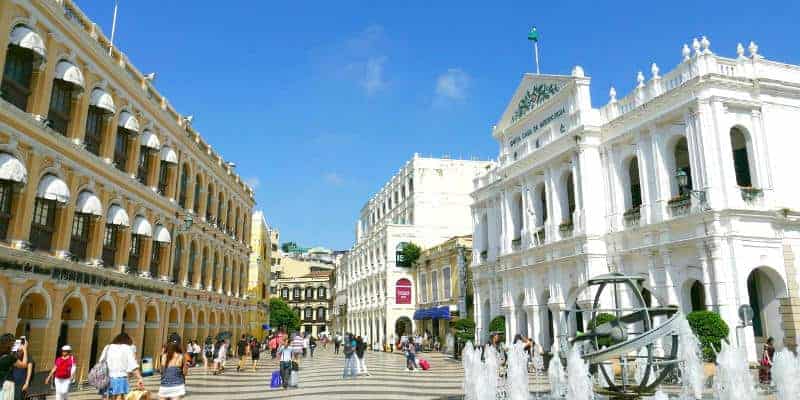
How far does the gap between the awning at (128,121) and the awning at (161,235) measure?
5.40m

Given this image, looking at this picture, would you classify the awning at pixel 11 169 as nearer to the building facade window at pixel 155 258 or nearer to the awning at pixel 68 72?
the awning at pixel 68 72

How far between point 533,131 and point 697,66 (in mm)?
11732

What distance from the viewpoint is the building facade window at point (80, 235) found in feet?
64.3

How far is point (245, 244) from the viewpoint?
149 feet

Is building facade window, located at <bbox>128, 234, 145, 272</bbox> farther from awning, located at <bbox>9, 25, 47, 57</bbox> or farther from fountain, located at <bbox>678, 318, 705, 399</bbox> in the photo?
fountain, located at <bbox>678, 318, 705, 399</bbox>

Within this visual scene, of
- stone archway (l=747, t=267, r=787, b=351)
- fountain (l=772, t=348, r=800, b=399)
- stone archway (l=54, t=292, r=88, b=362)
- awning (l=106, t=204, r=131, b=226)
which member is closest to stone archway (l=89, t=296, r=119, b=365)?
stone archway (l=54, t=292, r=88, b=362)

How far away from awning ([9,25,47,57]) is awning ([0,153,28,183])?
10.3 feet

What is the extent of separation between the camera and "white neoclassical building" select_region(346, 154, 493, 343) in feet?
178

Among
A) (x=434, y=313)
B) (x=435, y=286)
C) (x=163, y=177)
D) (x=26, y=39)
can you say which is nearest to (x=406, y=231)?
(x=435, y=286)

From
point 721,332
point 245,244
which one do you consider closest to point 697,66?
point 721,332

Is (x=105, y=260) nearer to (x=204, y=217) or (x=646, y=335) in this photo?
(x=204, y=217)

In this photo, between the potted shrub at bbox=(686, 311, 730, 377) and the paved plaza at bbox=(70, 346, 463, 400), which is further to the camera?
the potted shrub at bbox=(686, 311, 730, 377)

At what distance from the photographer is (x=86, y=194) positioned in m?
19.8

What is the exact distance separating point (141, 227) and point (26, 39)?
9778 mm
